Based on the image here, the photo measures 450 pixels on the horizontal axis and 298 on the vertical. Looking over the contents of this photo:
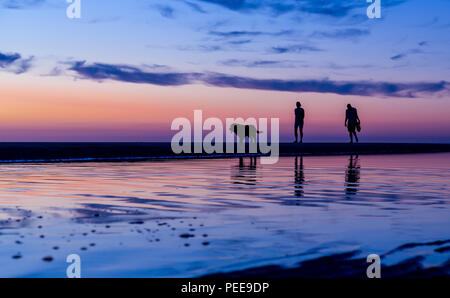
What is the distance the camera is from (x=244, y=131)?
3644cm

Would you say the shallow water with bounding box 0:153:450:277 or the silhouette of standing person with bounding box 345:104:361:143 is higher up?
the silhouette of standing person with bounding box 345:104:361:143

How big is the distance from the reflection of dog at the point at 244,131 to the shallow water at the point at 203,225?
23.4m

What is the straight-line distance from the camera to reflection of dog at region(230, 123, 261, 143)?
1427 inches

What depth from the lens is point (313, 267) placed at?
5156mm

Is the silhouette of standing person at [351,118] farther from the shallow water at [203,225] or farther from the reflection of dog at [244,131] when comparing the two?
the shallow water at [203,225]

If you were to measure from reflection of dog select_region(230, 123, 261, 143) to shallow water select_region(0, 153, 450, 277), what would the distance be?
2343 cm

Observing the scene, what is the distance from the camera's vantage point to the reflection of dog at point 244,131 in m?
36.2

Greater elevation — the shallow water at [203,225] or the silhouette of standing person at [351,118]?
the silhouette of standing person at [351,118]

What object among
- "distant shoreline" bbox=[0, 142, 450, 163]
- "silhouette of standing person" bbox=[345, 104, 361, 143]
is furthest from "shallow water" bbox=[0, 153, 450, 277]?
"silhouette of standing person" bbox=[345, 104, 361, 143]

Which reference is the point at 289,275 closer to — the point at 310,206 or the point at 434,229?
the point at 434,229

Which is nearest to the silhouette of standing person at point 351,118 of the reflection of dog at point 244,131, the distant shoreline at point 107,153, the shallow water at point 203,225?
the distant shoreline at point 107,153

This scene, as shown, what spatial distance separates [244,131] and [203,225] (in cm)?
2925

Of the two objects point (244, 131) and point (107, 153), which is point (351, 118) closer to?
point (244, 131)

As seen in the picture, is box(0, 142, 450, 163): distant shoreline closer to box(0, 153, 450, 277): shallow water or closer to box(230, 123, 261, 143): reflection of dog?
box(230, 123, 261, 143): reflection of dog
